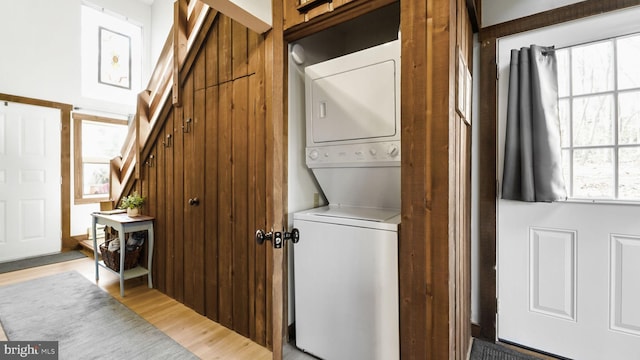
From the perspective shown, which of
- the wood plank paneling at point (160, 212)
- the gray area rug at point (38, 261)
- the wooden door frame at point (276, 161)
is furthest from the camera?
the gray area rug at point (38, 261)

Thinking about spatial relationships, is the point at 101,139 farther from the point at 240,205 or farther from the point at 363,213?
the point at 363,213

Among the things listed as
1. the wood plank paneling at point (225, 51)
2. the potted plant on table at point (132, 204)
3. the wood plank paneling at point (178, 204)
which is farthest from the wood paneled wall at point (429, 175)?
the potted plant on table at point (132, 204)

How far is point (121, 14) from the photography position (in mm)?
4742

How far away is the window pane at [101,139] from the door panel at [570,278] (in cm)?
537

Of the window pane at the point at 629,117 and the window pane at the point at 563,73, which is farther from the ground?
the window pane at the point at 563,73

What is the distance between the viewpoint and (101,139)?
448 cm

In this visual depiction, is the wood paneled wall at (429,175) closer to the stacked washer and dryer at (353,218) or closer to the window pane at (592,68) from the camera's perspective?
the stacked washer and dryer at (353,218)

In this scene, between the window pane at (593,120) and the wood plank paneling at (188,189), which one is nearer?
the window pane at (593,120)

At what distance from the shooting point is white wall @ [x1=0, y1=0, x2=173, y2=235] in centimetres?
354

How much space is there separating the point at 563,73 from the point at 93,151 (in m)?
5.67

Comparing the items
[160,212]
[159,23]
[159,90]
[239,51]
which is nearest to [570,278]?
[239,51]

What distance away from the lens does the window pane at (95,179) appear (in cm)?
434

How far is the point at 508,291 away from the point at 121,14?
6436 millimetres

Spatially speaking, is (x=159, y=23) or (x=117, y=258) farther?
(x=159, y=23)
